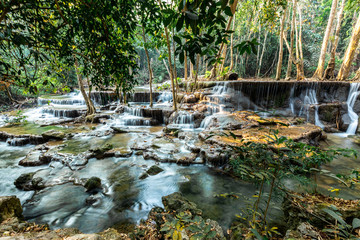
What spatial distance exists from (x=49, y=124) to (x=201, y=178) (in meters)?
8.97

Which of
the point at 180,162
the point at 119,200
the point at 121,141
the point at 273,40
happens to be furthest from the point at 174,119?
the point at 273,40

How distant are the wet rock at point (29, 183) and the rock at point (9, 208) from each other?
117 cm

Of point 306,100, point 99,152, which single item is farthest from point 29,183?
point 306,100

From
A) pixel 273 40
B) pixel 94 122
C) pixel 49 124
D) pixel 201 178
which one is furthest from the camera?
pixel 273 40

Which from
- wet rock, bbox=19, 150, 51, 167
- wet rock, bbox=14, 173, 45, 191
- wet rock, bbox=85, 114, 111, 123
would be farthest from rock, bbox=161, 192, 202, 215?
wet rock, bbox=85, 114, 111, 123

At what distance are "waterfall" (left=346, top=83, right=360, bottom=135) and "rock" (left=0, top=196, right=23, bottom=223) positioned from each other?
12182 mm

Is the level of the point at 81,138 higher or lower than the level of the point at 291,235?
lower

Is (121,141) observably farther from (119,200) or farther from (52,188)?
(119,200)

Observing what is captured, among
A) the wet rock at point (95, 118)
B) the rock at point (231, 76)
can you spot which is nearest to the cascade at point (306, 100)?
the rock at point (231, 76)

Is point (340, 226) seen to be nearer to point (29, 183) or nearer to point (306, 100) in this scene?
point (29, 183)

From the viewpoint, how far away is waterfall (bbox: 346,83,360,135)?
7827mm

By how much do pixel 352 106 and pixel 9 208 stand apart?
44.9 ft

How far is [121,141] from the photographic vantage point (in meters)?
6.61

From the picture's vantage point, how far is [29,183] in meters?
3.79
